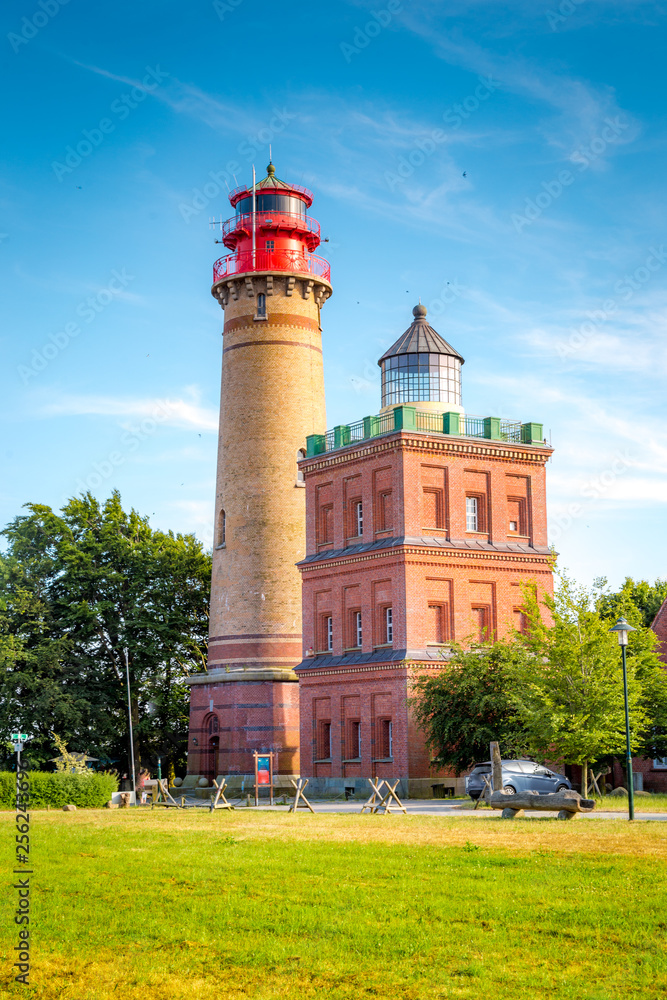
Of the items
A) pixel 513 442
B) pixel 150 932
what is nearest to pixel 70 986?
pixel 150 932

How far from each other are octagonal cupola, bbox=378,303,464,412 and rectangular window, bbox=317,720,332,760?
14028mm

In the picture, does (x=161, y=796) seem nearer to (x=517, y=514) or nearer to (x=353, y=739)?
(x=353, y=739)

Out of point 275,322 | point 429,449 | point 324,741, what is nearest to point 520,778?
point 324,741

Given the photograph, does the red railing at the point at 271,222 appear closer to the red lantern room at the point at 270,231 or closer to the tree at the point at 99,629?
the red lantern room at the point at 270,231

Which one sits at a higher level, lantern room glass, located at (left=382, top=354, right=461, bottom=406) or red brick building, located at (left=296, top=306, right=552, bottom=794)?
lantern room glass, located at (left=382, top=354, right=461, bottom=406)

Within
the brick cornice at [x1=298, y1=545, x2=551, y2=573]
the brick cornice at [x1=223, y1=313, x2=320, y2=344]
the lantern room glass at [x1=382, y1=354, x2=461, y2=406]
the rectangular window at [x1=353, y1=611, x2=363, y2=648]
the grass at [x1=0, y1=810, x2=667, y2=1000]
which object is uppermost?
the brick cornice at [x1=223, y1=313, x2=320, y2=344]

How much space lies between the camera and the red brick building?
45969mm

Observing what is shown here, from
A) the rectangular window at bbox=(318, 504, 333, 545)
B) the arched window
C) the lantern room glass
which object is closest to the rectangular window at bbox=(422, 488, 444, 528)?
the lantern room glass

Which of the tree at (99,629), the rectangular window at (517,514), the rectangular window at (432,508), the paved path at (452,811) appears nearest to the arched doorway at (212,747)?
the tree at (99,629)

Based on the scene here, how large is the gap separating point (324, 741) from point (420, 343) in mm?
17620

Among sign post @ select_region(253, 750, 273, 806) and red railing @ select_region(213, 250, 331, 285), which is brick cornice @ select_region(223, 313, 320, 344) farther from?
sign post @ select_region(253, 750, 273, 806)

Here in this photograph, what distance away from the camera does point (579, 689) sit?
37.3 meters

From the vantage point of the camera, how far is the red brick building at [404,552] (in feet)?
151

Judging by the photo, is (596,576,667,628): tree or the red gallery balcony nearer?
(596,576,667,628): tree
